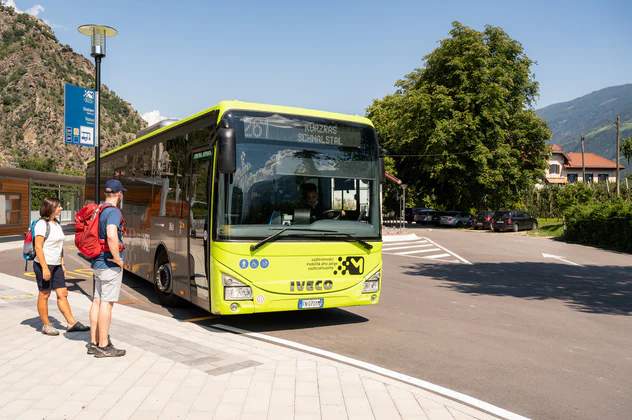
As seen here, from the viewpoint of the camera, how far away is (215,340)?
6812 mm

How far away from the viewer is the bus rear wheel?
8970 millimetres

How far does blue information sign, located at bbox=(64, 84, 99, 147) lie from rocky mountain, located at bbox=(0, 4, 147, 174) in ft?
298

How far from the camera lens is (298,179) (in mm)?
7414

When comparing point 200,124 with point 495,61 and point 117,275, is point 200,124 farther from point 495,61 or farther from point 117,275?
point 495,61

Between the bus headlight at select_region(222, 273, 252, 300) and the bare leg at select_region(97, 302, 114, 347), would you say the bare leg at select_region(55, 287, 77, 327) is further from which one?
the bus headlight at select_region(222, 273, 252, 300)

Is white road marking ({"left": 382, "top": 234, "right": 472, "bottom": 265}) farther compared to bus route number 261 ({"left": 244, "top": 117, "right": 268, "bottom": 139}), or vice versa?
white road marking ({"left": 382, "top": 234, "right": 472, "bottom": 265})

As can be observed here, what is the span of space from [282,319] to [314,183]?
2324 millimetres

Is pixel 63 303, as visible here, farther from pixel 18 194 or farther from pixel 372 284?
pixel 18 194

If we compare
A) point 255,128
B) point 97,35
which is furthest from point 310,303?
point 97,35

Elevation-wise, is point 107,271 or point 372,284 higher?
point 107,271

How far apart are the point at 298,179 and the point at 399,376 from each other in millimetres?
2987

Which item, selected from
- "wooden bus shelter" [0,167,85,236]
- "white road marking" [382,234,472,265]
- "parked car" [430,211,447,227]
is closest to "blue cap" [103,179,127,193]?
"white road marking" [382,234,472,265]

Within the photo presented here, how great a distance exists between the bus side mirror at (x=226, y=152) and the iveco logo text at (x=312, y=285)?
68.2 inches

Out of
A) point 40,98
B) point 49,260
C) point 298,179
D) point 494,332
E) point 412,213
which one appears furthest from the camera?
point 40,98
